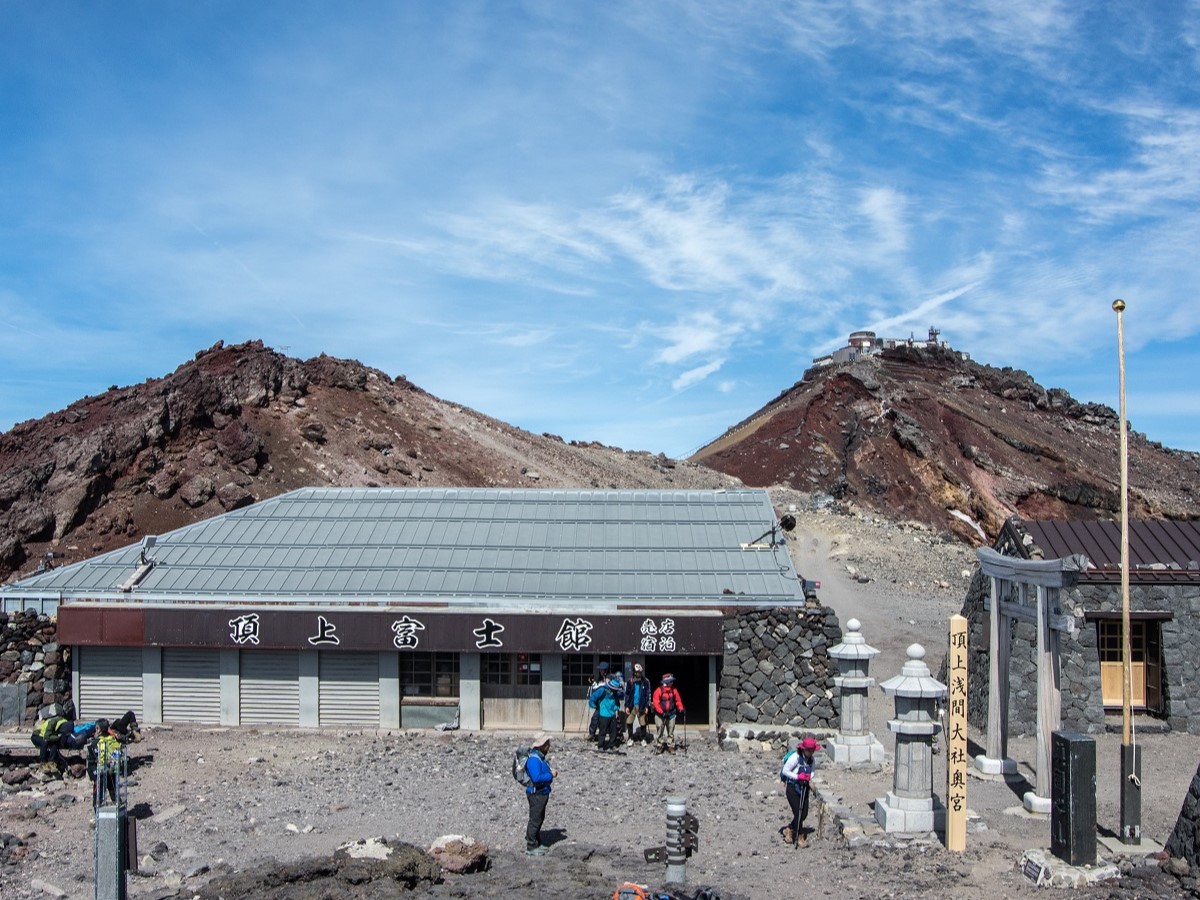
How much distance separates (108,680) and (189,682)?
177cm

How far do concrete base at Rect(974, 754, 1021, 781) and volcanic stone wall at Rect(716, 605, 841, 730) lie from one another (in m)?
3.37

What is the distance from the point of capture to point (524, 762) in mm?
14297

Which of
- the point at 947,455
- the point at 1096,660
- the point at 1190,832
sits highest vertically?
the point at 947,455

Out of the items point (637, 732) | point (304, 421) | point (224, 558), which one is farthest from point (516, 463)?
point (637, 732)

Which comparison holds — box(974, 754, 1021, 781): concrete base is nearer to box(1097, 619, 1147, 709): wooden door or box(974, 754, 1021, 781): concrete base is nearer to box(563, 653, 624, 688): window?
box(1097, 619, 1147, 709): wooden door

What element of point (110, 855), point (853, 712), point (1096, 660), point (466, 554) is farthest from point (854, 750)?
point (110, 855)

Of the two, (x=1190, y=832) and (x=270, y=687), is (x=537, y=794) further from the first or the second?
(x=270, y=687)

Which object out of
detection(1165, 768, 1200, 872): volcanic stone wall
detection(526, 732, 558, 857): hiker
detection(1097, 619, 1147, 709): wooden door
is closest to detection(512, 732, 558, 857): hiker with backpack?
detection(526, 732, 558, 857): hiker

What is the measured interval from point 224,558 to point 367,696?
532 cm

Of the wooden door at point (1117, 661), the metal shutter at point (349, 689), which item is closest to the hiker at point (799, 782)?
the wooden door at point (1117, 661)

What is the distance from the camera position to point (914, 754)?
569 inches

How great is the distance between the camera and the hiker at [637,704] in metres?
20.2

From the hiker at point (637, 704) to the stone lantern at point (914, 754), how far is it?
6.42 meters

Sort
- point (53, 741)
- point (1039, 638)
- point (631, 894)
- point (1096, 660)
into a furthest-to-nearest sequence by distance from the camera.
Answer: point (1096, 660) → point (53, 741) → point (1039, 638) → point (631, 894)
